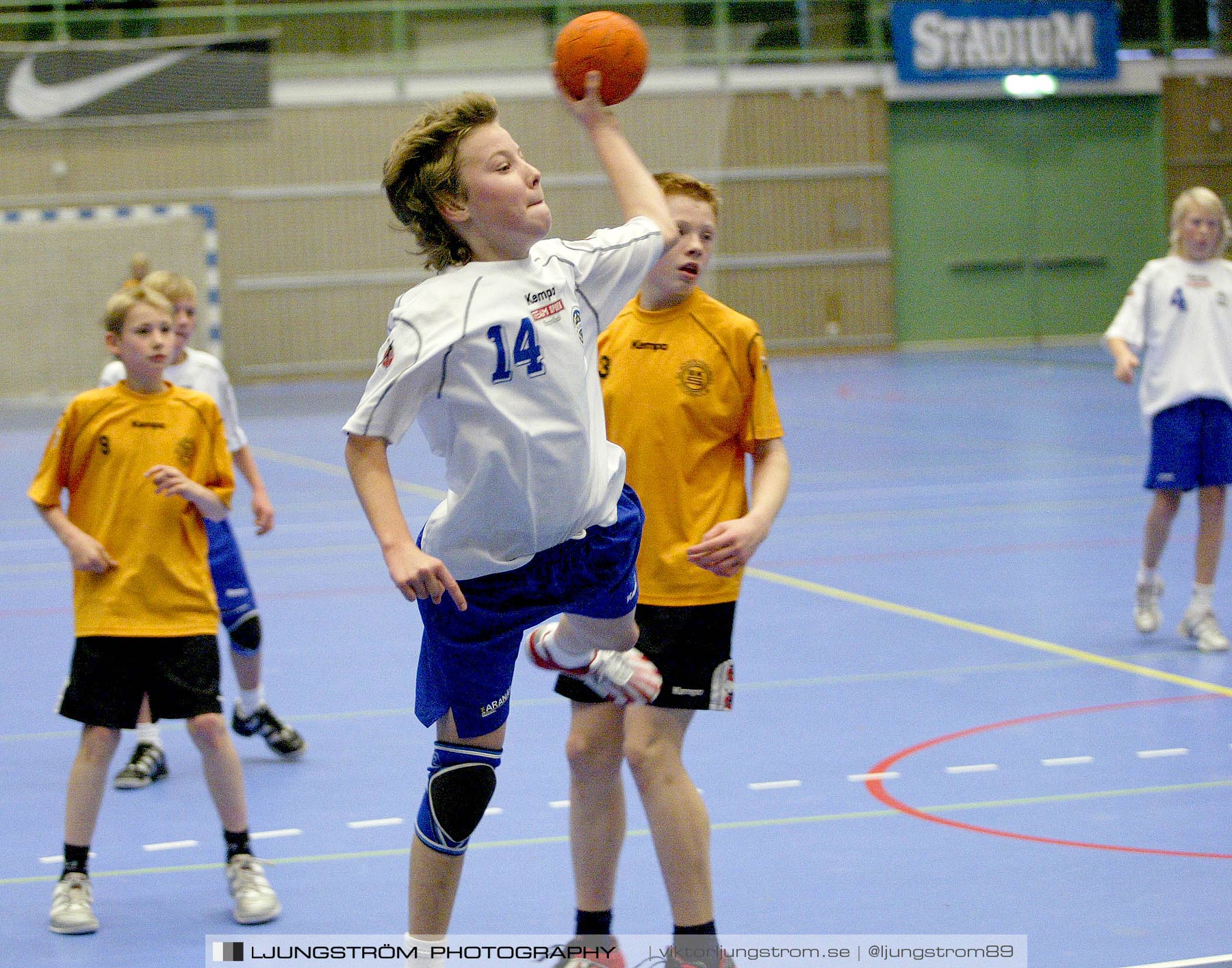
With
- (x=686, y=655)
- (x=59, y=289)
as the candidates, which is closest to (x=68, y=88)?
(x=59, y=289)

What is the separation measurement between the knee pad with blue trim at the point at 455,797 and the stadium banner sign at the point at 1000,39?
22.3 meters

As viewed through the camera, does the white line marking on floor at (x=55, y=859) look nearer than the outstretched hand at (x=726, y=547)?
No

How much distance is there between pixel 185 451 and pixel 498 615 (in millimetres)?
1599

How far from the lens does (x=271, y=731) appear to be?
16.3 feet

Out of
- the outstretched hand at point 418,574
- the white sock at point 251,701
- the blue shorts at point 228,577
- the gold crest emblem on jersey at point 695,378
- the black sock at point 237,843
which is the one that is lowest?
the white sock at point 251,701

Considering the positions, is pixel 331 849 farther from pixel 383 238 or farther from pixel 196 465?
pixel 383 238

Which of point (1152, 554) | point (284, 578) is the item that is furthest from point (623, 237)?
point (284, 578)

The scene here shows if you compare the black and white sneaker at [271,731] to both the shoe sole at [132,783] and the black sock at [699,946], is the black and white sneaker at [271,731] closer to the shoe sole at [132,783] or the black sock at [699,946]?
Result: the shoe sole at [132,783]

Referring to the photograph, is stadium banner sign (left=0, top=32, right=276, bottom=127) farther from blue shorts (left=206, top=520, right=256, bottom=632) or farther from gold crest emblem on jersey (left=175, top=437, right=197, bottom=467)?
gold crest emblem on jersey (left=175, top=437, right=197, bottom=467)

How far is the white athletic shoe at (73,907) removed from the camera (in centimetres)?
353

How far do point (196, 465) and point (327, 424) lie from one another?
1210 cm

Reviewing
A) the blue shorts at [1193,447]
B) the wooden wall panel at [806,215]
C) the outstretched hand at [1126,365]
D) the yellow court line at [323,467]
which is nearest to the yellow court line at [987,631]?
the blue shorts at [1193,447]

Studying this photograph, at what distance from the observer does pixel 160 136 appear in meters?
21.1

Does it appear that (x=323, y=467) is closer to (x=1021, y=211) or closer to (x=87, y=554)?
(x=87, y=554)
